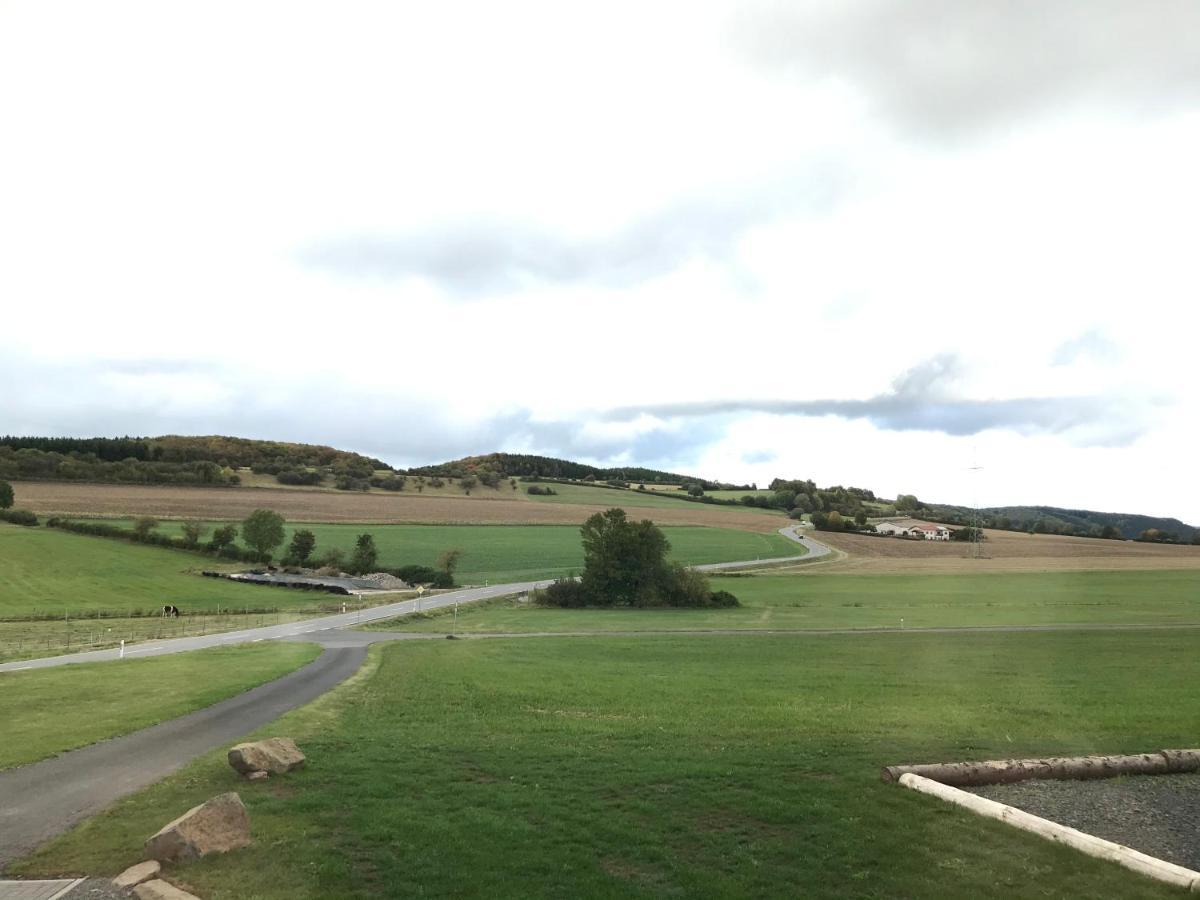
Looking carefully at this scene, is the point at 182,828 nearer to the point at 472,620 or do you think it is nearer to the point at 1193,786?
the point at 1193,786

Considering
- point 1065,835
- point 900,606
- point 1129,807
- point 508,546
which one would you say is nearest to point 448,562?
point 508,546

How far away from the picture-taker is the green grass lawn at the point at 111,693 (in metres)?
17.3

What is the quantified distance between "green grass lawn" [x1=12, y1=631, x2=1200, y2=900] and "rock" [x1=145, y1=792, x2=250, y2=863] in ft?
0.66

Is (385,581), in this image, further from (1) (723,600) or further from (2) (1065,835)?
(2) (1065,835)

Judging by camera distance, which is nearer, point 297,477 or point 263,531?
point 263,531

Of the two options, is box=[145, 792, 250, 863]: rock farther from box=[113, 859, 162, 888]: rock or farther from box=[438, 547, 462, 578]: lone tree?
box=[438, 547, 462, 578]: lone tree

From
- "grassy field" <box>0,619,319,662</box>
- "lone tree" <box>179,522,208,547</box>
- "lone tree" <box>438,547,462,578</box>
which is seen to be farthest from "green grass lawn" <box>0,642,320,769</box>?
"lone tree" <box>179,522,208,547</box>

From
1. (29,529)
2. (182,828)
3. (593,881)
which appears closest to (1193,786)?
(593,881)

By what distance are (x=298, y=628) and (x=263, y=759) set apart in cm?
4232

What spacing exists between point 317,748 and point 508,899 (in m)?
8.60

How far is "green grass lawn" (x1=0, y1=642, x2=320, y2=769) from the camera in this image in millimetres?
17281

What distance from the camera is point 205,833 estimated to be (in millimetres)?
9977

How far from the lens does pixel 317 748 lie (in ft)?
52.3

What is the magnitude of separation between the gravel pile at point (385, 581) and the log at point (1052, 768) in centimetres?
8087
